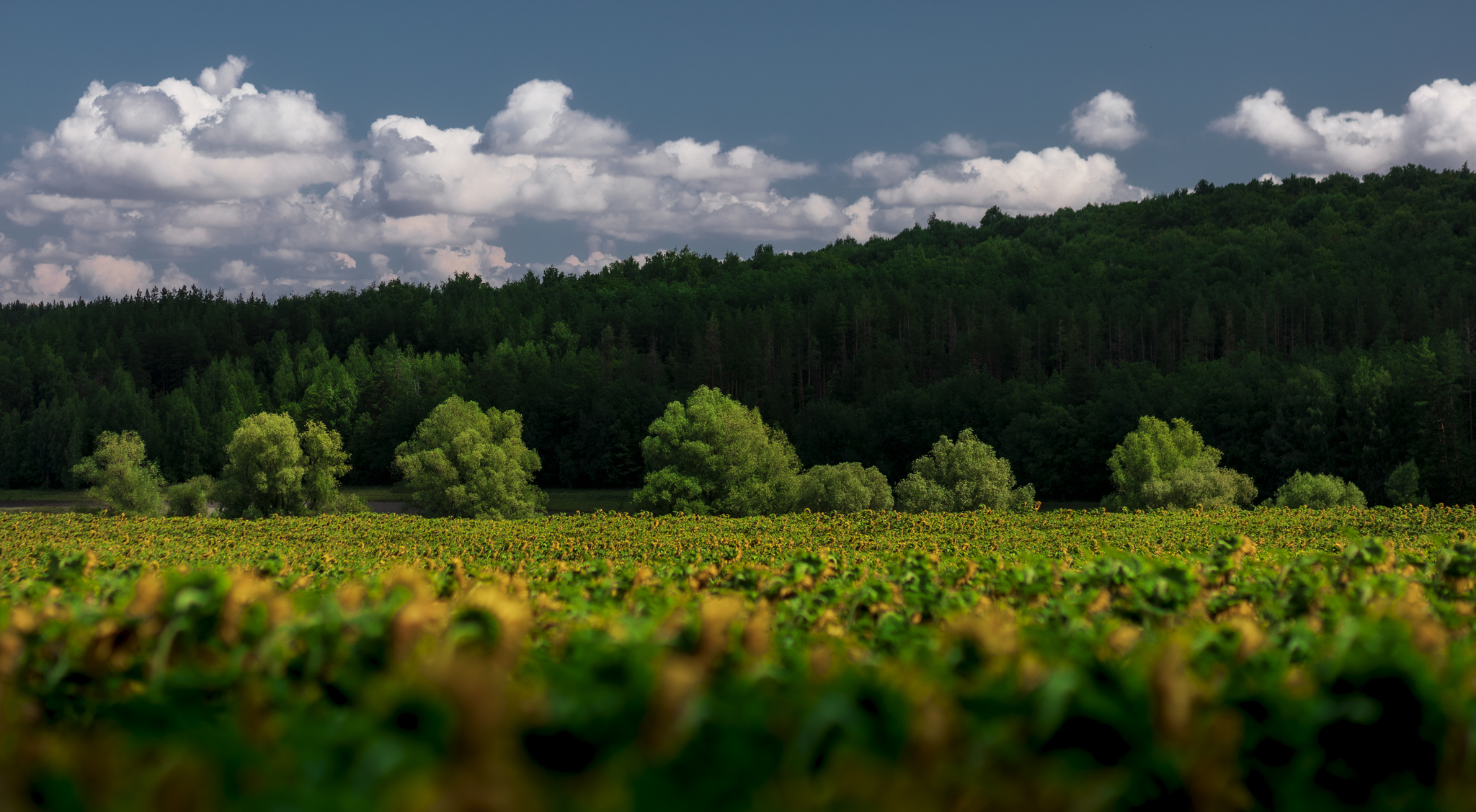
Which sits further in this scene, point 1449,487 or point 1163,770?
point 1449,487

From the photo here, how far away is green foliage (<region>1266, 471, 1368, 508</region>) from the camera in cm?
4009

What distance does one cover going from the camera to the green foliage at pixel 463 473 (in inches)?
2205

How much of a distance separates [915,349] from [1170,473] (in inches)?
2452

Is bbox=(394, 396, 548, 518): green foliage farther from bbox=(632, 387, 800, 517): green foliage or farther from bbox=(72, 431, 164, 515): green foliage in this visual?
bbox=(72, 431, 164, 515): green foliage

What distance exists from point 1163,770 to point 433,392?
11120cm

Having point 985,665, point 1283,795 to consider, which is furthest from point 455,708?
point 1283,795

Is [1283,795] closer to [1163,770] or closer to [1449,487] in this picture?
[1163,770]

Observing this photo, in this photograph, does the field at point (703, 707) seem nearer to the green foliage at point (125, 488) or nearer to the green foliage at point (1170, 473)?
the green foliage at point (1170, 473)

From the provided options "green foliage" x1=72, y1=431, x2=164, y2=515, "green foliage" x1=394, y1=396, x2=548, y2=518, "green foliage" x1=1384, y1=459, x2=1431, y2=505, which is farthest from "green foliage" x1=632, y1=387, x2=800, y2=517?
"green foliage" x1=1384, y1=459, x2=1431, y2=505

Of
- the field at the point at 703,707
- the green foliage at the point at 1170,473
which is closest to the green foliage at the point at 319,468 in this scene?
the green foliage at the point at 1170,473

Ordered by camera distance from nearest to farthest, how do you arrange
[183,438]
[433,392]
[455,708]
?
[455,708], [183,438], [433,392]

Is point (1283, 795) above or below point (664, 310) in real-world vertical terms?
below

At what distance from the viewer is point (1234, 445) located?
7138 cm

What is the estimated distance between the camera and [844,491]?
4797cm
